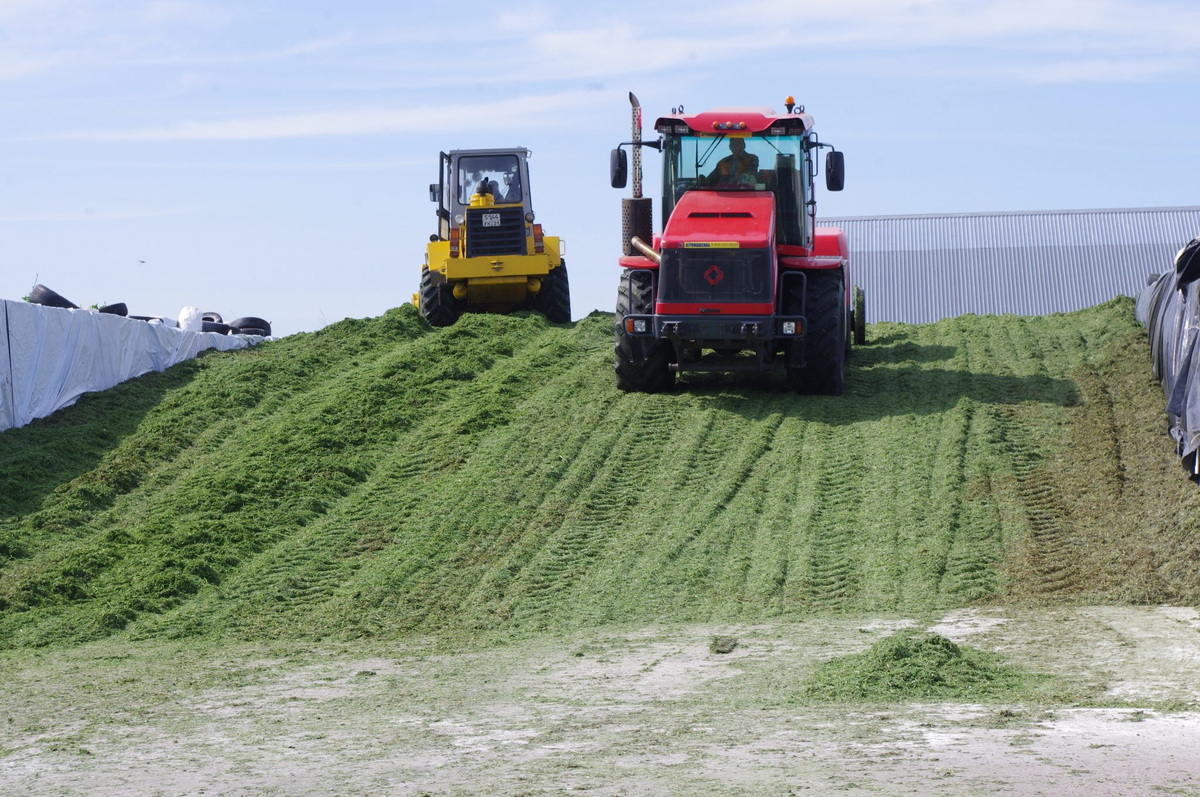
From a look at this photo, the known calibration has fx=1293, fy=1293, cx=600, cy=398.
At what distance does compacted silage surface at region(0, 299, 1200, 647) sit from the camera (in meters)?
9.23

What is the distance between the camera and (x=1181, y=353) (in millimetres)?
12094

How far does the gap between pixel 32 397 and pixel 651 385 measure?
7.14 m

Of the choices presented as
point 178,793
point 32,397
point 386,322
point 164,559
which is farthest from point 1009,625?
point 386,322

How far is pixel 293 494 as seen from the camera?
470 inches

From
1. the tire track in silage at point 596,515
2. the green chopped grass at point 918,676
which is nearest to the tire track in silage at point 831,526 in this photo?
the tire track in silage at point 596,515

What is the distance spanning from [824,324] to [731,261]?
1.25 m

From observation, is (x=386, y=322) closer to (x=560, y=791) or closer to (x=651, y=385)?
(x=651, y=385)

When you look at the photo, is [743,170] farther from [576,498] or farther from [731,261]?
[576,498]

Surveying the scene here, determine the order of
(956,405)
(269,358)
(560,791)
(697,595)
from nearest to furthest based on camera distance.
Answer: (560,791) → (697,595) → (956,405) → (269,358)

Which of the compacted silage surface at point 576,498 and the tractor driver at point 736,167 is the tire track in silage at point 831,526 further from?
the tractor driver at point 736,167

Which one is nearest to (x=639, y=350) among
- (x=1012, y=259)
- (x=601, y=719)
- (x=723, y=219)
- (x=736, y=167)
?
(x=723, y=219)

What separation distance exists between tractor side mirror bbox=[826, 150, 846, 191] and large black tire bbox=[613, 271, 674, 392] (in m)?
2.13

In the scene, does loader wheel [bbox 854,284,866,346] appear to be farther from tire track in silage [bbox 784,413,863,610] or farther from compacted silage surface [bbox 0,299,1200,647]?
tire track in silage [bbox 784,413,863,610]

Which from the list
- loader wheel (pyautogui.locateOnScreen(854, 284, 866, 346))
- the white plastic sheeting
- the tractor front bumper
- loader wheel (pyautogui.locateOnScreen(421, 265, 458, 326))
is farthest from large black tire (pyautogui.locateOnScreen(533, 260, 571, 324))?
the tractor front bumper
